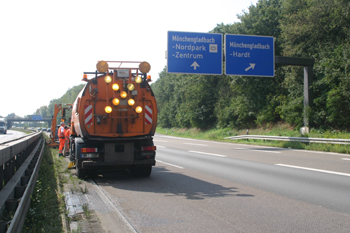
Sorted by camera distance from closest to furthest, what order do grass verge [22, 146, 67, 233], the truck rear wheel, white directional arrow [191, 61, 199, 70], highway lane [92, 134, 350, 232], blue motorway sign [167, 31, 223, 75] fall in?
grass verge [22, 146, 67, 233] < highway lane [92, 134, 350, 232] < the truck rear wheel < blue motorway sign [167, 31, 223, 75] < white directional arrow [191, 61, 199, 70]

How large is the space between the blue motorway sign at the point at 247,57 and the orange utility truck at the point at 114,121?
1180 centimetres

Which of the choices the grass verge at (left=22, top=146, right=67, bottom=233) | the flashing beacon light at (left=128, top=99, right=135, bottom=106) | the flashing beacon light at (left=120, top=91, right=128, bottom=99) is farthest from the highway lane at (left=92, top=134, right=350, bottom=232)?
the flashing beacon light at (left=120, top=91, right=128, bottom=99)

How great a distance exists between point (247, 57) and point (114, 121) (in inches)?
521

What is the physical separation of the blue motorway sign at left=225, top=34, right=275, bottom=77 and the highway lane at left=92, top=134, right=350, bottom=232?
411 inches

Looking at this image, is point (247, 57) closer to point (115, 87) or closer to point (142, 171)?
point (142, 171)

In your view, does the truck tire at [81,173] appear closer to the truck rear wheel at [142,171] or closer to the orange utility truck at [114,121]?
the orange utility truck at [114,121]

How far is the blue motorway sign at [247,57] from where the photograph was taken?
19.9 m

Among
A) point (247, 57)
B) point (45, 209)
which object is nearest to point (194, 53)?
point (247, 57)

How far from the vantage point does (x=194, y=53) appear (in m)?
19.7

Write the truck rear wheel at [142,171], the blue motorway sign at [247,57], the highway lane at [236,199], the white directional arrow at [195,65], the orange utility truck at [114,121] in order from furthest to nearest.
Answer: the blue motorway sign at [247,57] < the white directional arrow at [195,65] < the truck rear wheel at [142,171] < the orange utility truck at [114,121] < the highway lane at [236,199]

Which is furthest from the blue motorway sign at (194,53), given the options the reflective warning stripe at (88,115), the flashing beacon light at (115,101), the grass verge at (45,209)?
the grass verge at (45,209)

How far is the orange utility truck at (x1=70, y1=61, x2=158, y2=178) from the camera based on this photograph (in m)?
8.52

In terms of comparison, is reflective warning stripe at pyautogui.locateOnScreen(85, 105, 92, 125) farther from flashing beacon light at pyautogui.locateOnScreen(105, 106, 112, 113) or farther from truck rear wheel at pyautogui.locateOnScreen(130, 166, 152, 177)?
truck rear wheel at pyautogui.locateOnScreen(130, 166, 152, 177)

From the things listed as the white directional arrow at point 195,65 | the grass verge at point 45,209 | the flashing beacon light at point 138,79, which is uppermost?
the white directional arrow at point 195,65
